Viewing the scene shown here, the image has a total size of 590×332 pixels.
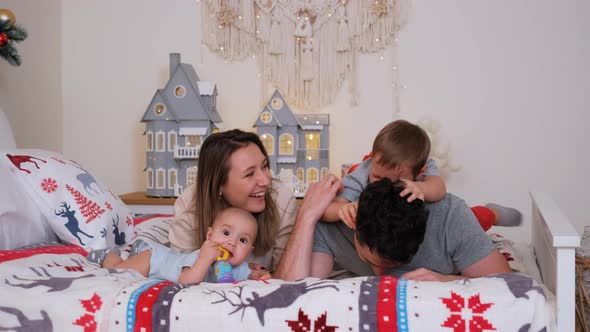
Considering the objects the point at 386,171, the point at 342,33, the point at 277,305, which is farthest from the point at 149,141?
the point at 277,305

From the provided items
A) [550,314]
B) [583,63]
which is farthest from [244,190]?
[583,63]

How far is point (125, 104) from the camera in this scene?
319cm

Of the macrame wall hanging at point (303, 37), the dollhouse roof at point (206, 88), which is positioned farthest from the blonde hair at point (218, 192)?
the macrame wall hanging at point (303, 37)

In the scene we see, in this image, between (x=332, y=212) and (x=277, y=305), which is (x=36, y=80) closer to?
(x=332, y=212)

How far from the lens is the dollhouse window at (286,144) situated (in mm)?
2904

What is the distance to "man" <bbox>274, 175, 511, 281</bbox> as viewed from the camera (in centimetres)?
125

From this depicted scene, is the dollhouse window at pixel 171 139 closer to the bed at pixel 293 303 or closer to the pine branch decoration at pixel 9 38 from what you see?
the pine branch decoration at pixel 9 38

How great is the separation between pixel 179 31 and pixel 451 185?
66.2 inches

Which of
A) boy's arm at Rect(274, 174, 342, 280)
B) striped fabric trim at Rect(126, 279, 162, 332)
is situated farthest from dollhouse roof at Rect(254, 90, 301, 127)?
striped fabric trim at Rect(126, 279, 162, 332)

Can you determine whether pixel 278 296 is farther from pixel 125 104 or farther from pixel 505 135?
pixel 125 104

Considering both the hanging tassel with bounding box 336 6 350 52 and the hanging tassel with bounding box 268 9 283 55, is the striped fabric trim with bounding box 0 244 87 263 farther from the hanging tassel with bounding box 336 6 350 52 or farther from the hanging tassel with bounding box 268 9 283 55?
the hanging tassel with bounding box 336 6 350 52

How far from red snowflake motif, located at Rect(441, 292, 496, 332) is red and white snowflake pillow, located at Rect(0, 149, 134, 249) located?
1125mm

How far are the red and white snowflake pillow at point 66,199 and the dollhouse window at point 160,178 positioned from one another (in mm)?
1040

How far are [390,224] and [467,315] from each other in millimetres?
289
